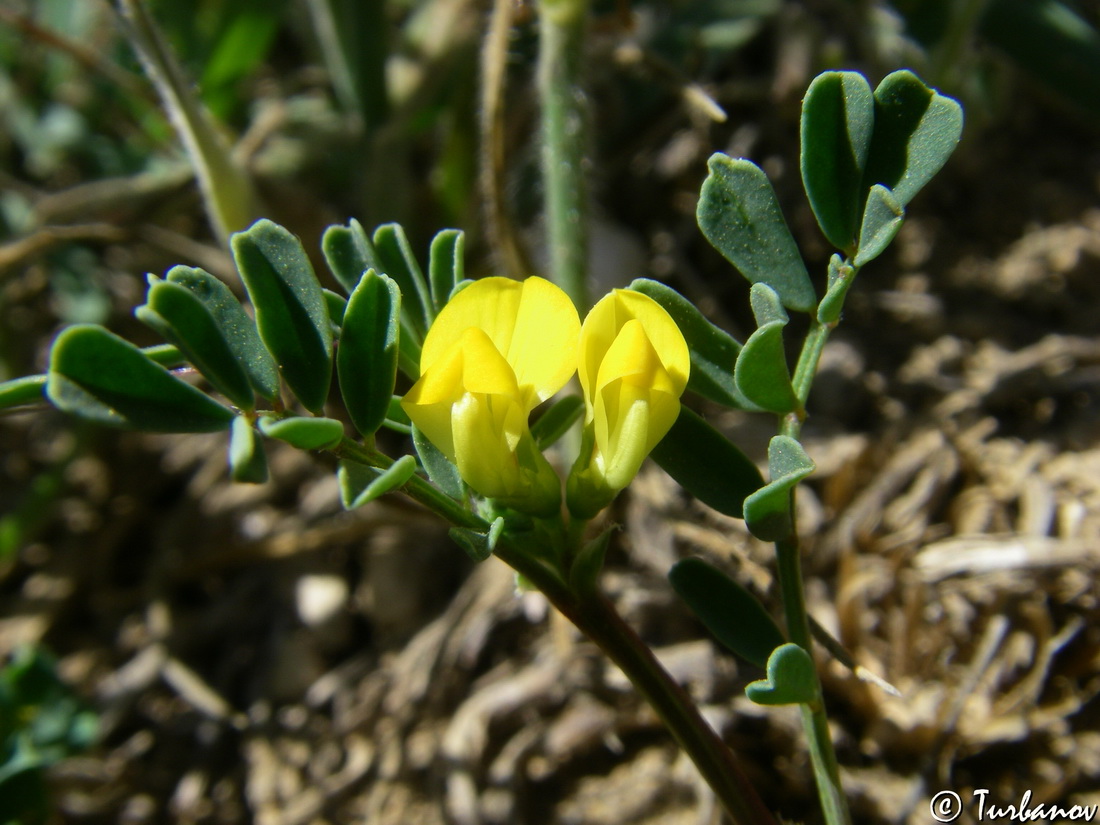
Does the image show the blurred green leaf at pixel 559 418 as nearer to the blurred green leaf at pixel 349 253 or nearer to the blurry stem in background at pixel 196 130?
the blurred green leaf at pixel 349 253

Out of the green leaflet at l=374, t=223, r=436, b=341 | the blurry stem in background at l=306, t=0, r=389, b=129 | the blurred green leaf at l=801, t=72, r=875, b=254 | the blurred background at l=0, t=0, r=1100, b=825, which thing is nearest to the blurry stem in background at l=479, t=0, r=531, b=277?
the blurred background at l=0, t=0, r=1100, b=825

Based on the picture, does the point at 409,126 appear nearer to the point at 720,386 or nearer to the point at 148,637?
the point at 148,637

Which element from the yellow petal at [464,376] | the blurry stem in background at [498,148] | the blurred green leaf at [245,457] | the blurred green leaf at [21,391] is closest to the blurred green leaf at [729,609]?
the yellow petal at [464,376]

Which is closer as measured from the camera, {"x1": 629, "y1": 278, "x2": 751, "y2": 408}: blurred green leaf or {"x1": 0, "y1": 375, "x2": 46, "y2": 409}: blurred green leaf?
{"x1": 0, "y1": 375, "x2": 46, "y2": 409}: blurred green leaf

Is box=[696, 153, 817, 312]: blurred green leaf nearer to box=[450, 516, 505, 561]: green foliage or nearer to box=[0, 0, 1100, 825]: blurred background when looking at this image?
box=[450, 516, 505, 561]: green foliage

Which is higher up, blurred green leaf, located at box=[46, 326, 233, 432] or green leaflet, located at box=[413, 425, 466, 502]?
blurred green leaf, located at box=[46, 326, 233, 432]
